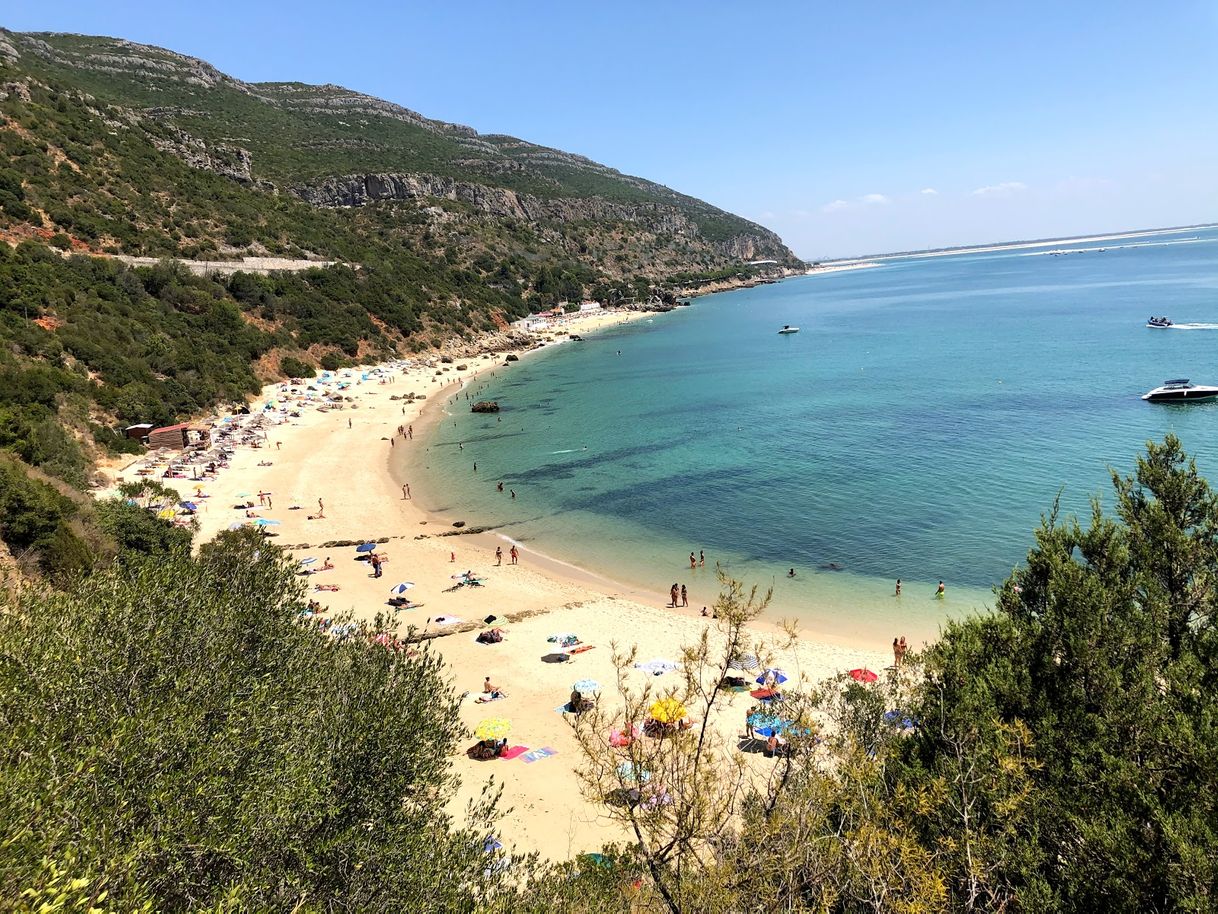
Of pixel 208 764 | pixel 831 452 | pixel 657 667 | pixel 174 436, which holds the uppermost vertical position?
pixel 174 436

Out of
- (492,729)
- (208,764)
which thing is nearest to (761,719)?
(208,764)

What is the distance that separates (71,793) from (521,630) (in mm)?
17611

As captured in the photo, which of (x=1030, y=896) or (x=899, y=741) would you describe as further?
(x=899, y=741)

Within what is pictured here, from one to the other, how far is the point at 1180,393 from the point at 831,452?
85.1ft

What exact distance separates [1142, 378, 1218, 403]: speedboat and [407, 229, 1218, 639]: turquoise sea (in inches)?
86.0

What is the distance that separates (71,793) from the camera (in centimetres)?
652

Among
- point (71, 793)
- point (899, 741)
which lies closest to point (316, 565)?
point (71, 793)

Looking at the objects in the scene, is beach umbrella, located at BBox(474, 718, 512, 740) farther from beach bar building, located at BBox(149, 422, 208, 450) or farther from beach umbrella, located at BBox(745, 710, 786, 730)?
beach bar building, located at BBox(149, 422, 208, 450)

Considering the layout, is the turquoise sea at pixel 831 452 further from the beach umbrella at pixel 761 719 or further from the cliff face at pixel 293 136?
the cliff face at pixel 293 136

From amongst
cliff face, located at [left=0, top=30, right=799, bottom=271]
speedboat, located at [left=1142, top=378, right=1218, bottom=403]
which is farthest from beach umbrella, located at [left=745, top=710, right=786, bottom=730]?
cliff face, located at [left=0, top=30, right=799, bottom=271]

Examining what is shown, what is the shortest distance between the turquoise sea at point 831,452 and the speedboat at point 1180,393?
2185mm

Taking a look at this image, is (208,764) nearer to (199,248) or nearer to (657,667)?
(657,667)

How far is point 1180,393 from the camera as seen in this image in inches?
1811

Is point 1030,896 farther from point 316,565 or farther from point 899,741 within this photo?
point 316,565
